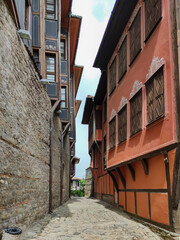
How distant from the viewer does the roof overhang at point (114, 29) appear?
9.41 meters

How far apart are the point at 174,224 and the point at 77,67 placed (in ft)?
55.7

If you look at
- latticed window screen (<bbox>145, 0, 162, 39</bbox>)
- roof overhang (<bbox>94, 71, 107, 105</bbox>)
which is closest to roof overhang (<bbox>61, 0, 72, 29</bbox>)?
roof overhang (<bbox>94, 71, 107, 105</bbox>)

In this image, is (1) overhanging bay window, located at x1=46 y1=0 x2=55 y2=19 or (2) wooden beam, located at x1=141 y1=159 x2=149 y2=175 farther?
(1) overhanging bay window, located at x1=46 y1=0 x2=55 y2=19

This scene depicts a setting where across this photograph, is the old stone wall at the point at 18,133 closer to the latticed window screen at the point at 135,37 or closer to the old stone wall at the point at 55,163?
the old stone wall at the point at 55,163

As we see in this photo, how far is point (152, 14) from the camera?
7230 millimetres

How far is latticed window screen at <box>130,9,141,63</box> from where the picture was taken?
27.4ft

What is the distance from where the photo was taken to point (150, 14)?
7.38 m

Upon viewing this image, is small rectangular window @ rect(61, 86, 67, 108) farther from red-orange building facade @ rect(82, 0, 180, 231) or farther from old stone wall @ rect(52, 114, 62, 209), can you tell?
red-orange building facade @ rect(82, 0, 180, 231)

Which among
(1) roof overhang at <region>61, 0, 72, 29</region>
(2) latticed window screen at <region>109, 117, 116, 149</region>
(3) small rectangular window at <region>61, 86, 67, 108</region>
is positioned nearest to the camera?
(2) latticed window screen at <region>109, 117, 116, 149</region>

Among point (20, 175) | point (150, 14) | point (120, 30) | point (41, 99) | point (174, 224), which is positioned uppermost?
point (120, 30)

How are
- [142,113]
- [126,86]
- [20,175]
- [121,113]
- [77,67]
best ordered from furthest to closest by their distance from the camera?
[77,67] → [121,113] → [126,86] → [142,113] → [20,175]

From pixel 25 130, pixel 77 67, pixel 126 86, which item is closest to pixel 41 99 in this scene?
pixel 25 130

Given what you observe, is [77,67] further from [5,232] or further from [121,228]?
[5,232]

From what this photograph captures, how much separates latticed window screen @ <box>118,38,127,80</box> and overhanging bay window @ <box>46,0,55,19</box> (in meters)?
4.34
